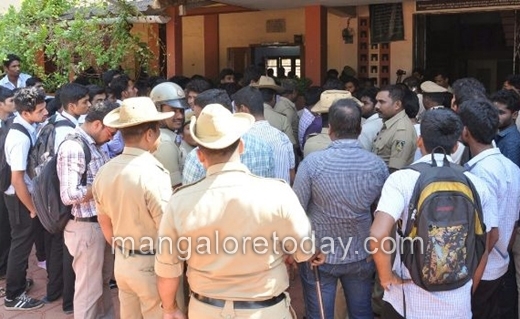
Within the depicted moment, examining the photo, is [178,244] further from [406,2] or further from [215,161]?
[406,2]

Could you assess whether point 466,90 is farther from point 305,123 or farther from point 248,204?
point 248,204

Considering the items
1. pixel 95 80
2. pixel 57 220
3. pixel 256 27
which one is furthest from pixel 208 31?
pixel 57 220

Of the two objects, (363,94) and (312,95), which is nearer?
(363,94)

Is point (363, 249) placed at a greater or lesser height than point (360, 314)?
greater

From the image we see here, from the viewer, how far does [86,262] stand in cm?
391

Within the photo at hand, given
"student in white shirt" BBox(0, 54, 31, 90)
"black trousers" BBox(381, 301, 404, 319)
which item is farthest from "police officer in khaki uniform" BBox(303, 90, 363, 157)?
"student in white shirt" BBox(0, 54, 31, 90)

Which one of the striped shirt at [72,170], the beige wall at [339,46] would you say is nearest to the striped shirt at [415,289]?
the striped shirt at [72,170]

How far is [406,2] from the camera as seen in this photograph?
965 cm

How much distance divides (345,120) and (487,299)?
1.39 meters

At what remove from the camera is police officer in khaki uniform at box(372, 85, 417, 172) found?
14.8 feet


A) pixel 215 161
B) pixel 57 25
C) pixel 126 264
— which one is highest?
pixel 57 25

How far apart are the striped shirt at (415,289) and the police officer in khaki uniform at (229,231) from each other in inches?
18.4

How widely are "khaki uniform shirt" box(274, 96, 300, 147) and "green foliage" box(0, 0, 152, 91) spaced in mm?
2565

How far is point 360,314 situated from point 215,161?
4.98 feet
